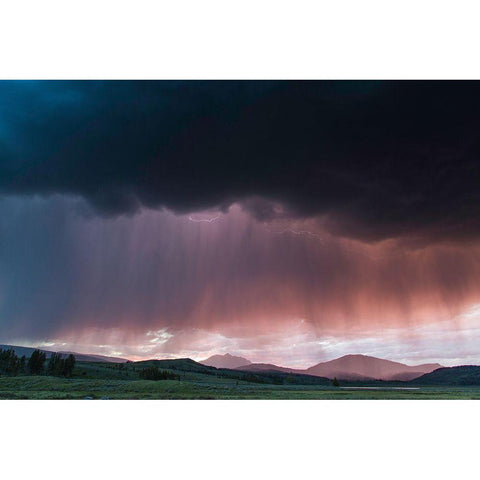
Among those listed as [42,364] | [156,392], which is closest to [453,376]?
[156,392]

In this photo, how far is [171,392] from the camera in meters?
15.0

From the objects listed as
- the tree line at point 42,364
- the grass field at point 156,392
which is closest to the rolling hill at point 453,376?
the grass field at point 156,392

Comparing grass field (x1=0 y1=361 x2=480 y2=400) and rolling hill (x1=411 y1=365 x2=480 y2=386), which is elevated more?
rolling hill (x1=411 y1=365 x2=480 y2=386)

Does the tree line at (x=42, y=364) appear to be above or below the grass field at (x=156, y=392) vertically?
above

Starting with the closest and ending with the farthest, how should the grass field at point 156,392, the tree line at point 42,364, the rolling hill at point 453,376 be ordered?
the grass field at point 156,392 → the rolling hill at point 453,376 → the tree line at point 42,364

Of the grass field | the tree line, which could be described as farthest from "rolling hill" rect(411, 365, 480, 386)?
the tree line

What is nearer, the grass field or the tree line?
the grass field

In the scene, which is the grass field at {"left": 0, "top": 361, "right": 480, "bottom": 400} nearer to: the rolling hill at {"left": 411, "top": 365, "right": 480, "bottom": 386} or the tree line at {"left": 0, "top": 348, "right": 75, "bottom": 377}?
the rolling hill at {"left": 411, "top": 365, "right": 480, "bottom": 386}

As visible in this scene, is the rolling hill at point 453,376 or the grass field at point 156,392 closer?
the grass field at point 156,392

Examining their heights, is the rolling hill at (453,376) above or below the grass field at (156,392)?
above

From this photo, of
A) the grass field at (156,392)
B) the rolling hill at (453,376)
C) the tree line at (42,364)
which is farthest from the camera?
the tree line at (42,364)

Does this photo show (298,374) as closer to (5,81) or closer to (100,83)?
(100,83)

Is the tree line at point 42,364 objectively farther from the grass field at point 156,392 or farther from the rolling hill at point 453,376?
the rolling hill at point 453,376

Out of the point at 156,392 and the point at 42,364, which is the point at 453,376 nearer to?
the point at 156,392
